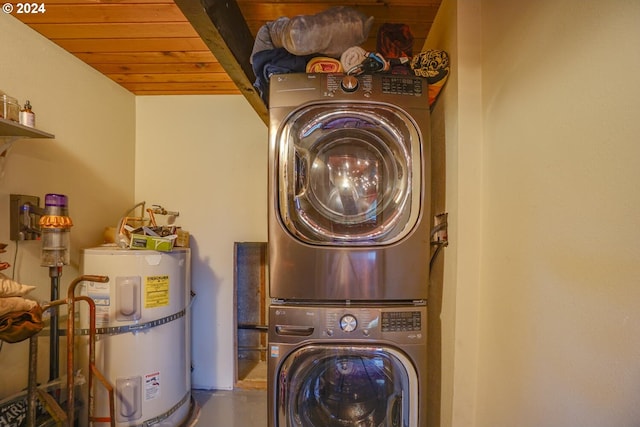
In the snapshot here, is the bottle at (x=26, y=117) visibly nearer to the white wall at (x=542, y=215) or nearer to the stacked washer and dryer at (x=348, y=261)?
the stacked washer and dryer at (x=348, y=261)

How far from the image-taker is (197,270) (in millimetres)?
1980

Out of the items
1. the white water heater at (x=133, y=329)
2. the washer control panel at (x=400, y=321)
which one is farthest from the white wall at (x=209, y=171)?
the washer control panel at (x=400, y=321)

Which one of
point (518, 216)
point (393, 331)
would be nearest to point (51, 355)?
point (393, 331)

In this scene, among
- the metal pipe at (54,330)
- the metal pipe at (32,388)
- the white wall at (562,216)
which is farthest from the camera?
the metal pipe at (54,330)

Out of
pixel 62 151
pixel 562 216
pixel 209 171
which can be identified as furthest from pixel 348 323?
pixel 62 151

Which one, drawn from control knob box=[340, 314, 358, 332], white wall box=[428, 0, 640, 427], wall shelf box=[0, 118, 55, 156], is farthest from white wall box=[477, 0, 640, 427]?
wall shelf box=[0, 118, 55, 156]

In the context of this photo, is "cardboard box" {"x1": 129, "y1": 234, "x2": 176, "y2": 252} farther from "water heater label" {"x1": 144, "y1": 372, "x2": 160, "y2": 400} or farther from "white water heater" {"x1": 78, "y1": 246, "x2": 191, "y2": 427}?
"water heater label" {"x1": 144, "y1": 372, "x2": 160, "y2": 400}

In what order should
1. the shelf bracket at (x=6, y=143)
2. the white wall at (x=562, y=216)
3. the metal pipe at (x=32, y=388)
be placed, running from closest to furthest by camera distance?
the white wall at (x=562, y=216), the metal pipe at (x=32, y=388), the shelf bracket at (x=6, y=143)

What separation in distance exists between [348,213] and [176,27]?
1339mm

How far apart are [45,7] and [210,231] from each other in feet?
4.76

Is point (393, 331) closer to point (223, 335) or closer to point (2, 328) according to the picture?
point (2, 328)

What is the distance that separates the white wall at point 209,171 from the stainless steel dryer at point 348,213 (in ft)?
3.44

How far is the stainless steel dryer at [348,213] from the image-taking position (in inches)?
37.2

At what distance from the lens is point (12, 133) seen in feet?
3.66
